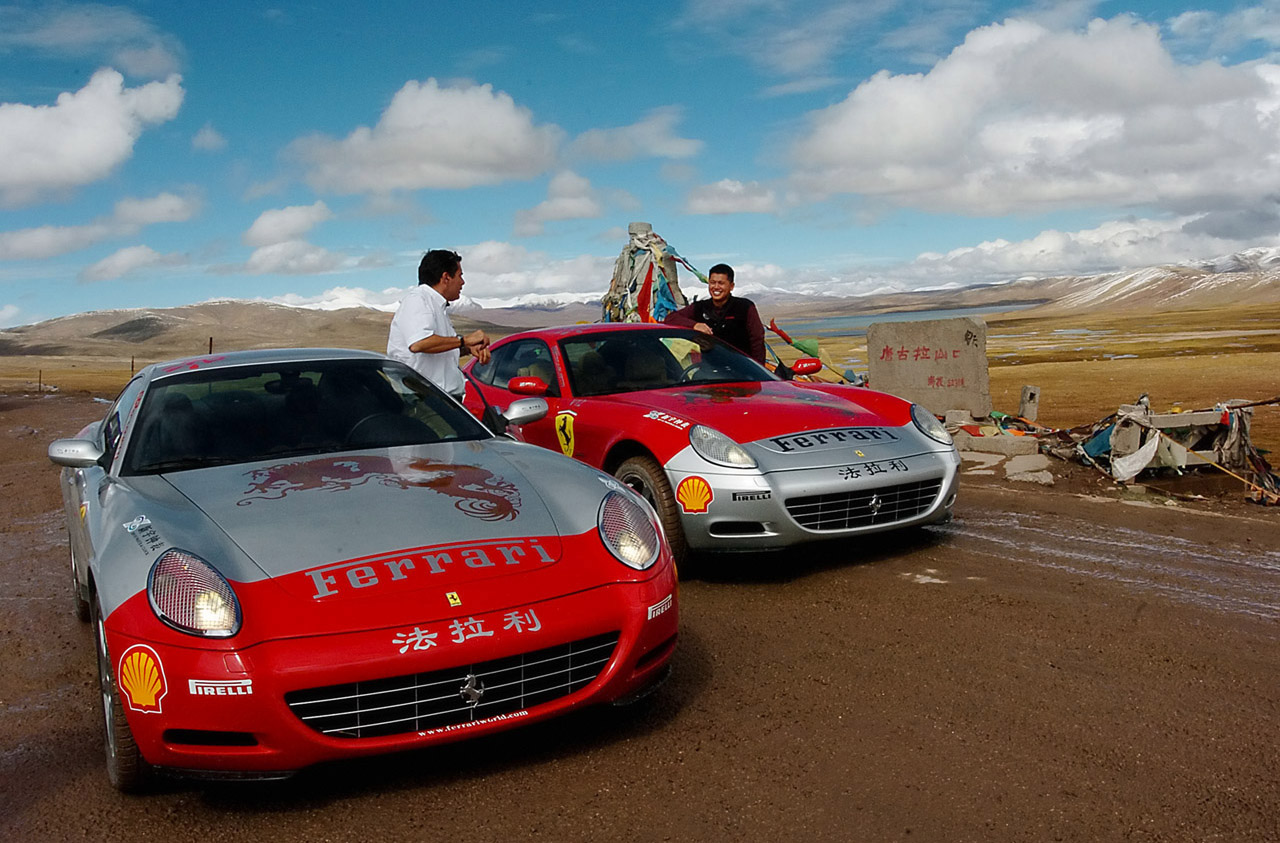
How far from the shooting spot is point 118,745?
9.40 feet

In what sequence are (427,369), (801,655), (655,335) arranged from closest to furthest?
1. (801,655)
2. (427,369)
3. (655,335)

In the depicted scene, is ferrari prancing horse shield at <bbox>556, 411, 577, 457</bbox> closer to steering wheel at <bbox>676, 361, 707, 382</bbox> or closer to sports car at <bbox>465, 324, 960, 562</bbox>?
sports car at <bbox>465, 324, 960, 562</bbox>

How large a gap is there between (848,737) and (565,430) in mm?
3251

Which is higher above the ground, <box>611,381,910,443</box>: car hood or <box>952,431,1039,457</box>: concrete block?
<box>611,381,910,443</box>: car hood

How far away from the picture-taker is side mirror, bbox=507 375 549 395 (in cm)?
602

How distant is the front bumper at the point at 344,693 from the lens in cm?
266

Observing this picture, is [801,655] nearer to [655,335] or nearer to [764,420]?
[764,420]

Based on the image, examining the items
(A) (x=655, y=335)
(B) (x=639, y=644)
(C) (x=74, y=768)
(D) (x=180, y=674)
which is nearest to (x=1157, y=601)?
(B) (x=639, y=644)

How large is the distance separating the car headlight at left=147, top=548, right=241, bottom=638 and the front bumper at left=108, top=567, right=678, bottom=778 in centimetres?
8

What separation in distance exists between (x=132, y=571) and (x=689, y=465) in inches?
112

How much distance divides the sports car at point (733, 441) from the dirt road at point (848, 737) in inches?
14.6

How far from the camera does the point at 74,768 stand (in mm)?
3211

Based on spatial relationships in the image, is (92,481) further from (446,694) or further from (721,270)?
(721,270)

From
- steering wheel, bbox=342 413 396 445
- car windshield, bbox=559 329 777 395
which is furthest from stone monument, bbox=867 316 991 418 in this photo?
steering wheel, bbox=342 413 396 445
